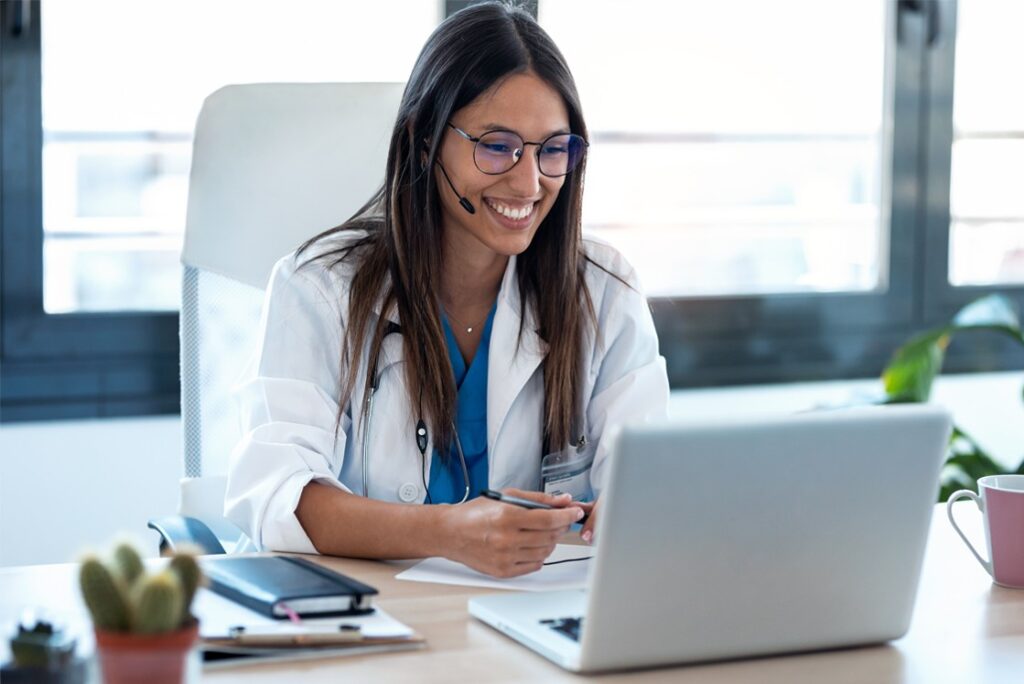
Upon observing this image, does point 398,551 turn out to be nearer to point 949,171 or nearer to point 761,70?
point 761,70

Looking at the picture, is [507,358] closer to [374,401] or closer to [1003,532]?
[374,401]

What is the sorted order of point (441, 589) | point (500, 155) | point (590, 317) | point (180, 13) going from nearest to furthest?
point (441, 589) < point (500, 155) < point (590, 317) < point (180, 13)

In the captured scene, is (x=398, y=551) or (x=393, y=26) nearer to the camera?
(x=398, y=551)

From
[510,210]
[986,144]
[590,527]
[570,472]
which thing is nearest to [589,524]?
[590,527]

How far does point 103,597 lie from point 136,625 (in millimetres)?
26

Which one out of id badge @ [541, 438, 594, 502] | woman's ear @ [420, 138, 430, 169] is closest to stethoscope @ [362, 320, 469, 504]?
id badge @ [541, 438, 594, 502]

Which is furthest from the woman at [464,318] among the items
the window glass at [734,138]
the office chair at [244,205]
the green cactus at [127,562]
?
the window glass at [734,138]

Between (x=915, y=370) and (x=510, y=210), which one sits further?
(x=915, y=370)

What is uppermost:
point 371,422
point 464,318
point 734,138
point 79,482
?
point 734,138

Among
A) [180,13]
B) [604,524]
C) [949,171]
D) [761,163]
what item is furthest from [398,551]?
[949,171]

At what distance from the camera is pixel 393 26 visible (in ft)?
9.04

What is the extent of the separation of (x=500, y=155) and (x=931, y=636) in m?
0.86

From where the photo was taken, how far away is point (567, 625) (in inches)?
46.0

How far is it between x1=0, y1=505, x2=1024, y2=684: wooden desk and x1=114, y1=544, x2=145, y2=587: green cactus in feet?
0.82
